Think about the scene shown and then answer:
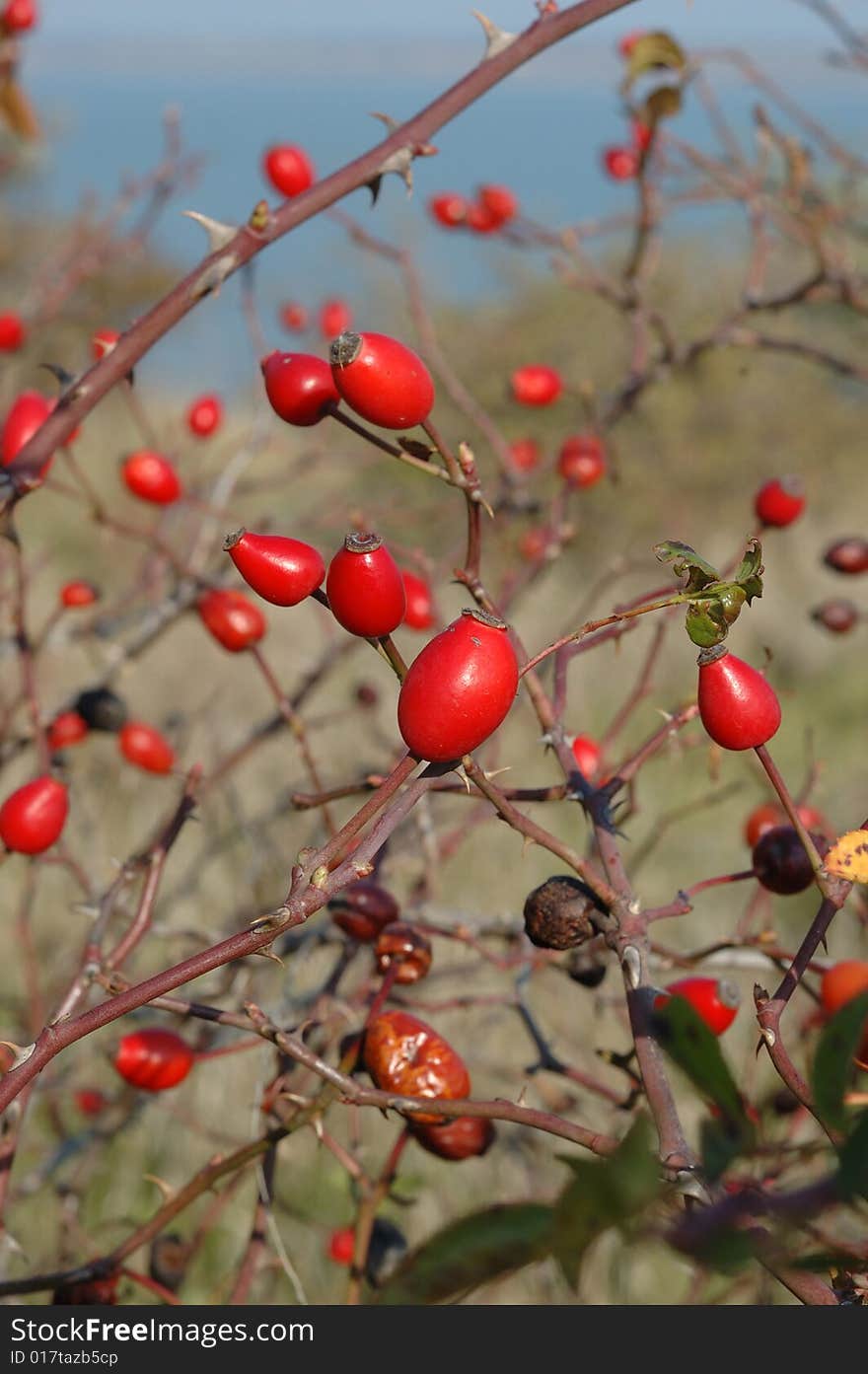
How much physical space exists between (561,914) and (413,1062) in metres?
0.17

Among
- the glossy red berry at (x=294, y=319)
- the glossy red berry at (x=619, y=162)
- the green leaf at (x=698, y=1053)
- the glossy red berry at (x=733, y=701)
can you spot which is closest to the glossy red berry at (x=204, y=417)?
the glossy red berry at (x=294, y=319)

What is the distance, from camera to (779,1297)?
183cm

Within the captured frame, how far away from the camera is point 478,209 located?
2.82 meters

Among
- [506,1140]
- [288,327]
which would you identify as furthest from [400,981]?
[288,327]

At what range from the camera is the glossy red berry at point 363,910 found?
111 centimetres

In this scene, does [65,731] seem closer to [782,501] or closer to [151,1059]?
[151,1059]

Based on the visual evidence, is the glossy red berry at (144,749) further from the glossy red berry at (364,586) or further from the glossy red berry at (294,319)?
the glossy red berry at (294,319)

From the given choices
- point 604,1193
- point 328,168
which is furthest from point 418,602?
point 328,168

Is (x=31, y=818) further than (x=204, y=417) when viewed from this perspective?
No

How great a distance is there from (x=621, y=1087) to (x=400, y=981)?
205cm

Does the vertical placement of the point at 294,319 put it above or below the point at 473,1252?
above

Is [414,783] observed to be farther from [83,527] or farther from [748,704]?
[83,527]

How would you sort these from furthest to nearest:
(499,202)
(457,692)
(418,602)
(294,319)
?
(294,319) → (499,202) → (418,602) → (457,692)

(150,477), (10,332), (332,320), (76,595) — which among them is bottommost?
(76,595)
